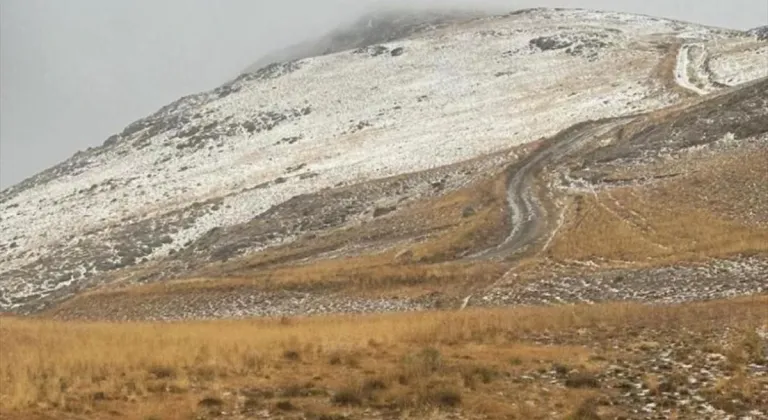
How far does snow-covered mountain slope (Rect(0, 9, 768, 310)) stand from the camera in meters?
61.9

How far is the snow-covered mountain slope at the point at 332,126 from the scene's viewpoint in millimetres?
61875

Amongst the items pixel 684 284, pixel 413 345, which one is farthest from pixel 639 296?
pixel 413 345

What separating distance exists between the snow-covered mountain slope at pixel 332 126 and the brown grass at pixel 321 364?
3023cm

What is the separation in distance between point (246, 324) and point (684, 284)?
1382cm

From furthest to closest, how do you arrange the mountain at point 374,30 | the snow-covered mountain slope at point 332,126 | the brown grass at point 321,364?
1. the mountain at point 374,30
2. the snow-covered mountain slope at point 332,126
3. the brown grass at point 321,364

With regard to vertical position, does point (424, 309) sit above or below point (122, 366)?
below

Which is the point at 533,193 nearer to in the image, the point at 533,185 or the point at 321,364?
the point at 533,185

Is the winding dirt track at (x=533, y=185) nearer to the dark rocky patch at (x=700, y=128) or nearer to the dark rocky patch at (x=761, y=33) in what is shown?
the dark rocky patch at (x=700, y=128)

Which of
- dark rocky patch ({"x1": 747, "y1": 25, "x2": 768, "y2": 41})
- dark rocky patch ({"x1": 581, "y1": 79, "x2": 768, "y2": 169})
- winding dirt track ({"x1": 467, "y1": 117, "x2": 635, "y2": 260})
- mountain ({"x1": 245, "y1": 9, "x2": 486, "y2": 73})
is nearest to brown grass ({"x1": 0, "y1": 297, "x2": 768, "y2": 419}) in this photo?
winding dirt track ({"x1": 467, "y1": 117, "x2": 635, "y2": 260})

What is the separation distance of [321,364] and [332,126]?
68105 millimetres

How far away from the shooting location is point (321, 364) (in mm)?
16578

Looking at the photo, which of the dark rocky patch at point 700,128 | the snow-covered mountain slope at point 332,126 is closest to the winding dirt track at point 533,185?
the dark rocky patch at point 700,128

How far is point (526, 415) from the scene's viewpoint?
11961 millimetres

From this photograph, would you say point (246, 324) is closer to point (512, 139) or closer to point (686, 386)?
point (686, 386)
